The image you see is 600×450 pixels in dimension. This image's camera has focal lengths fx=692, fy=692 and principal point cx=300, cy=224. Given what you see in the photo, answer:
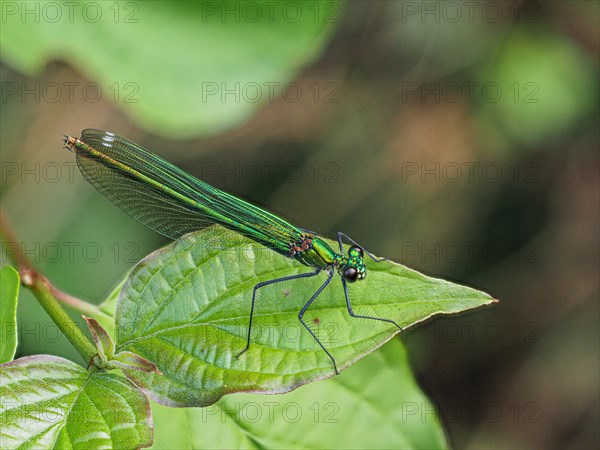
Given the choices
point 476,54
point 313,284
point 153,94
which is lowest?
point 313,284

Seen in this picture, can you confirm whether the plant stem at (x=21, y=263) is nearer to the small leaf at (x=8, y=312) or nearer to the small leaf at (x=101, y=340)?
the small leaf at (x=8, y=312)

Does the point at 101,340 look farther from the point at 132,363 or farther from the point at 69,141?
the point at 69,141

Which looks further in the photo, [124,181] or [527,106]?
[527,106]

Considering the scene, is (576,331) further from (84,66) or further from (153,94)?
(84,66)

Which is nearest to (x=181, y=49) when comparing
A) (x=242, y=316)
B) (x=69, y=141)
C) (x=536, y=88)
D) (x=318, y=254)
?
(x=69, y=141)

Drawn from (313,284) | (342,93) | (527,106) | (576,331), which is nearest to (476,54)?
(527,106)

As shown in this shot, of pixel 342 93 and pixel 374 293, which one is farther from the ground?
pixel 342 93

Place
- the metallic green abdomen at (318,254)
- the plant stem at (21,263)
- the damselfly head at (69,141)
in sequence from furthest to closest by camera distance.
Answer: the damselfly head at (69,141) < the metallic green abdomen at (318,254) < the plant stem at (21,263)

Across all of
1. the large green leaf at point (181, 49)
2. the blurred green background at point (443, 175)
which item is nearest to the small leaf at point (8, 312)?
the large green leaf at point (181, 49)
